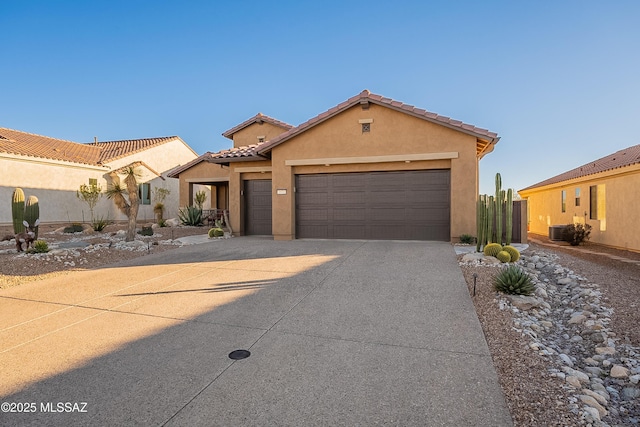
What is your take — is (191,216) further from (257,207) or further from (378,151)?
(378,151)

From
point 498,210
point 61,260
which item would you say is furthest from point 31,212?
point 498,210

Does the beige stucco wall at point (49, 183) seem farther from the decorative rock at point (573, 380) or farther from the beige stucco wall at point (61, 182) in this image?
the decorative rock at point (573, 380)

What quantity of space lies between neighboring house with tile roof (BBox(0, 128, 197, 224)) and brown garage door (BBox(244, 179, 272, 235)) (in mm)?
4661

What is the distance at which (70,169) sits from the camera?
66.5 feet

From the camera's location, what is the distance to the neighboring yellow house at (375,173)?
1143 cm

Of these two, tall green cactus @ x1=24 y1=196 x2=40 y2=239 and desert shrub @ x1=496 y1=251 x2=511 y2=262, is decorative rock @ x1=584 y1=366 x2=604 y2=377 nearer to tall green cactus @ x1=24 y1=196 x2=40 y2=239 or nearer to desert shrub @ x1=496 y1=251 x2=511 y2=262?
desert shrub @ x1=496 y1=251 x2=511 y2=262

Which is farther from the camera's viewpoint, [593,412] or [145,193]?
A: [145,193]

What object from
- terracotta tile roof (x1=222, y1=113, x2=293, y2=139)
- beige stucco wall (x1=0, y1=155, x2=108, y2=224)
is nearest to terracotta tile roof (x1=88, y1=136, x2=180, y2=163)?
beige stucco wall (x1=0, y1=155, x2=108, y2=224)

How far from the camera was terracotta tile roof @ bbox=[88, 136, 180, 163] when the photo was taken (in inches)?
956

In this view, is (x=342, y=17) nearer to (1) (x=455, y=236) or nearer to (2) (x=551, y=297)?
(1) (x=455, y=236)

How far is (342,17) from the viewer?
1345cm

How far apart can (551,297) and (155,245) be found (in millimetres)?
11893

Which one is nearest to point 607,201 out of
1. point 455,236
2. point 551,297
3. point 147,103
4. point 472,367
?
point 455,236

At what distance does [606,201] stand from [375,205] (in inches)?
368
